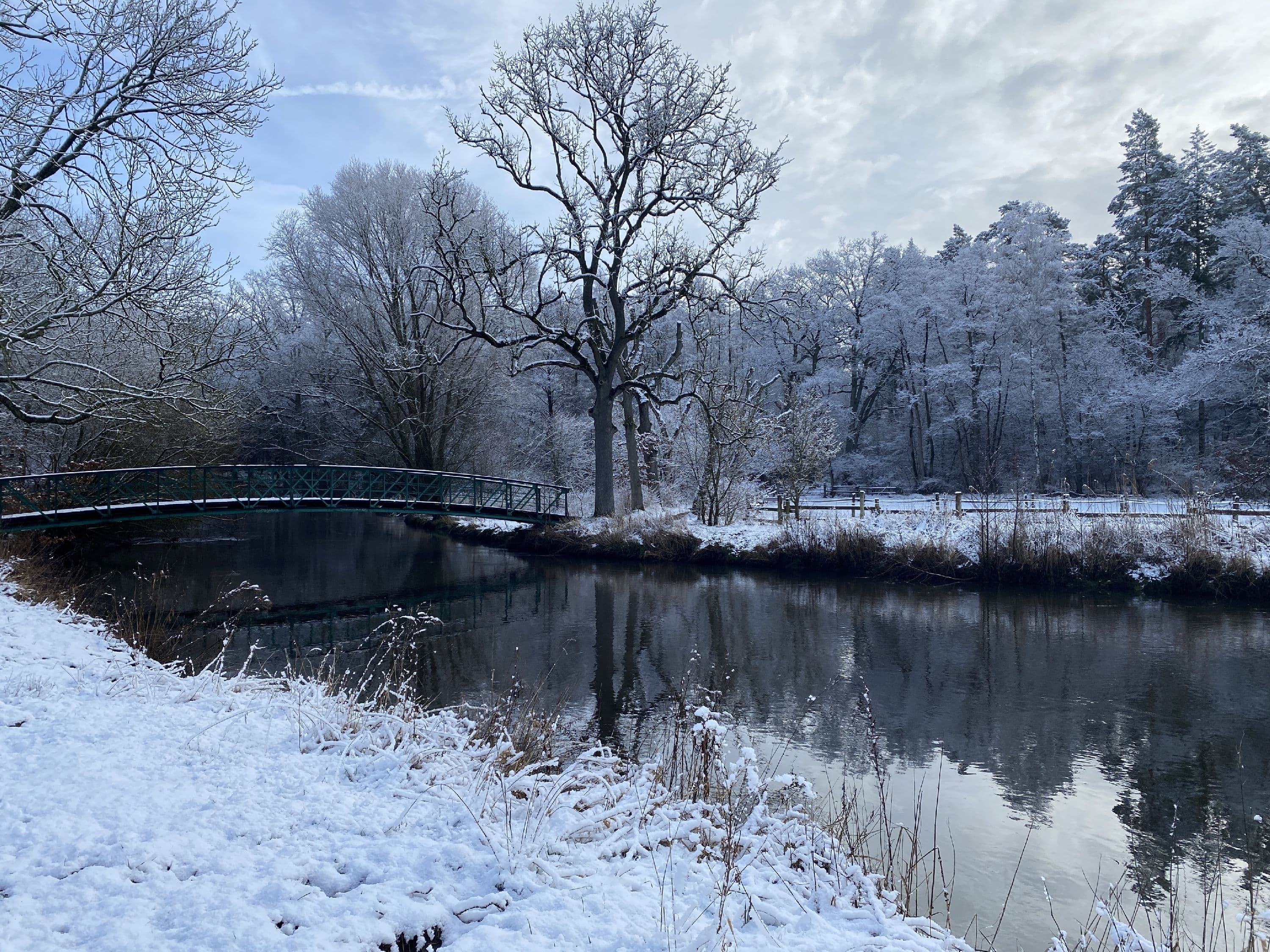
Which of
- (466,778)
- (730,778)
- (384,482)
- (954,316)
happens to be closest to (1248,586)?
(730,778)

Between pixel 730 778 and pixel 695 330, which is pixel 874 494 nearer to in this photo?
pixel 695 330

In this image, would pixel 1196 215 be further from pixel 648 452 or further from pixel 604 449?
pixel 604 449

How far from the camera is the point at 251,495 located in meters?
18.4

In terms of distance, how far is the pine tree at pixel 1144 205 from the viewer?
1328 inches

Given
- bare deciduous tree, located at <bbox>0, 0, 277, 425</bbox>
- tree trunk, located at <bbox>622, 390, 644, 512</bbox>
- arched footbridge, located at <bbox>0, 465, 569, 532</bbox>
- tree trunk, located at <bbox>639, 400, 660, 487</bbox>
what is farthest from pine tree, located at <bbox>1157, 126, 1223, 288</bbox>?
bare deciduous tree, located at <bbox>0, 0, 277, 425</bbox>

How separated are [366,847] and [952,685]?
7.38 metres

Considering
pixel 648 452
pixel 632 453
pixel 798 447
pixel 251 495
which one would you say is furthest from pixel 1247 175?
pixel 251 495

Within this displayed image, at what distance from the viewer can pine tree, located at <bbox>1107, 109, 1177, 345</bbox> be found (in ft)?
111

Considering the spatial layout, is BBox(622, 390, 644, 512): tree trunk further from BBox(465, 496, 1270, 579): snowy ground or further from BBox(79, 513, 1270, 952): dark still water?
BBox(79, 513, 1270, 952): dark still water

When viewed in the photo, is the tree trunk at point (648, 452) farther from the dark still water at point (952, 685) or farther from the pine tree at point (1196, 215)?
the pine tree at point (1196, 215)

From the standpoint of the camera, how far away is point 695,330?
21.4 metres

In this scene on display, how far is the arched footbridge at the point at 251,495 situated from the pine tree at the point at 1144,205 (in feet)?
91.8

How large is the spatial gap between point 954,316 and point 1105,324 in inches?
240

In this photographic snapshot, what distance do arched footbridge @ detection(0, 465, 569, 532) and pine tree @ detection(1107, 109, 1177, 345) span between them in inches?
1101
